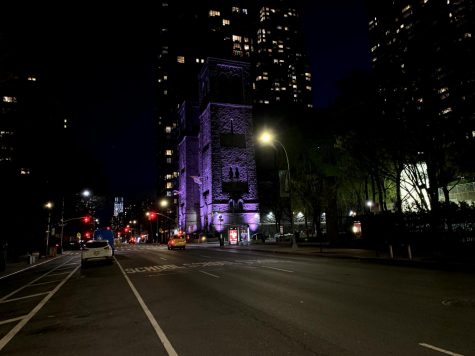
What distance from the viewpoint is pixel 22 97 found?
119ft

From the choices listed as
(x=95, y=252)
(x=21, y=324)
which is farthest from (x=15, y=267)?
(x=21, y=324)

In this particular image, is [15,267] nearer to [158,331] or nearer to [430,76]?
[158,331]

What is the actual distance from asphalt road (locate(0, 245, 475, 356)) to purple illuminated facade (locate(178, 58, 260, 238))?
6338cm

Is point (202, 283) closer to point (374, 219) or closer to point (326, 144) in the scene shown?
point (374, 219)

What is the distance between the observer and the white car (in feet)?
78.1

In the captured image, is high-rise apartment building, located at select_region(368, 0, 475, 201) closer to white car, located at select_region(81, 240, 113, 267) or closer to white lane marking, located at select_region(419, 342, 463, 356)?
white lane marking, located at select_region(419, 342, 463, 356)

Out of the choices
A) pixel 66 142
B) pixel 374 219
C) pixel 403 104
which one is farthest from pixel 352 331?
pixel 66 142

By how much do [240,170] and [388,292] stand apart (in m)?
72.7

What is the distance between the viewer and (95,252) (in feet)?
78.8

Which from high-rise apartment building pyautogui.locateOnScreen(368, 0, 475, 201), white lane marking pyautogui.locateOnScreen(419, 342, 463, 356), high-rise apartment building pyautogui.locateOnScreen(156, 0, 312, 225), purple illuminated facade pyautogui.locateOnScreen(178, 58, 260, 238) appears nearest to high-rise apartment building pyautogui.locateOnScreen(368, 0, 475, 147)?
high-rise apartment building pyautogui.locateOnScreen(368, 0, 475, 201)

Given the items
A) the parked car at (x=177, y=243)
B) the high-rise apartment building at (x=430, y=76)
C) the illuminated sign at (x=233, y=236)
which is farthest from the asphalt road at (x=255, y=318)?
the illuminated sign at (x=233, y=236)

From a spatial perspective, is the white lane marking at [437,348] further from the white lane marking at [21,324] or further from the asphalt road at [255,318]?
the white lane marking at [21,324]

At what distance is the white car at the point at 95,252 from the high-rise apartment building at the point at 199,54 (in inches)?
3837

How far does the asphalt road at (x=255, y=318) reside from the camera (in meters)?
6.09
